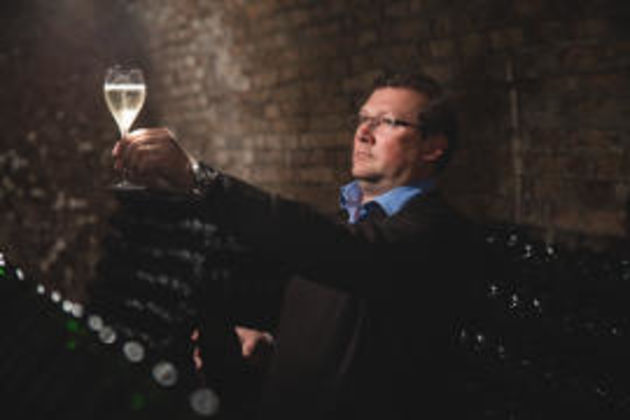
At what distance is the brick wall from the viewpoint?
2344mm

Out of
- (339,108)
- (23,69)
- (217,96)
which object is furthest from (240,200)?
(23,69)

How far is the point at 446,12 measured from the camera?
283 centimetres

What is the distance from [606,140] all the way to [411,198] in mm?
1051

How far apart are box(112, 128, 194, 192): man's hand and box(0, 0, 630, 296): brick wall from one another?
1764 mm

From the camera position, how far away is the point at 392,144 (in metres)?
1.85

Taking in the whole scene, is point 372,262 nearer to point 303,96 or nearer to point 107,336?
point 107,336

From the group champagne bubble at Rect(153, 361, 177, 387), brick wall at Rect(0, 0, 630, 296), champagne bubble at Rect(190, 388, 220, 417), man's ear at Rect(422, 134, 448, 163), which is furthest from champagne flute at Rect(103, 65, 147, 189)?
brick wall at Rect(0, 0, 630, 296)

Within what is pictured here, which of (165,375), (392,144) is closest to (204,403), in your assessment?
(165,375)

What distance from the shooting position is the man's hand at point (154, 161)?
1138mm

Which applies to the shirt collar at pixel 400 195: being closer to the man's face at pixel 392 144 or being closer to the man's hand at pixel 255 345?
the man's face at pixel 392 144

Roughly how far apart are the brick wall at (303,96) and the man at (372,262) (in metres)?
0.75

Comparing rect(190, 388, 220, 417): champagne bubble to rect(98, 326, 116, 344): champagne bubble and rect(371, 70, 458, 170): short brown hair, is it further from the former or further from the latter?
rect(371, 70, 458, 170): short brown hair

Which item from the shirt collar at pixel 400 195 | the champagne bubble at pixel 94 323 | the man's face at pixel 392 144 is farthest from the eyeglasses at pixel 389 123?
the champagne bubble at pixel 94 323

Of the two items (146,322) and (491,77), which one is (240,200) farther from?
(146,322)
